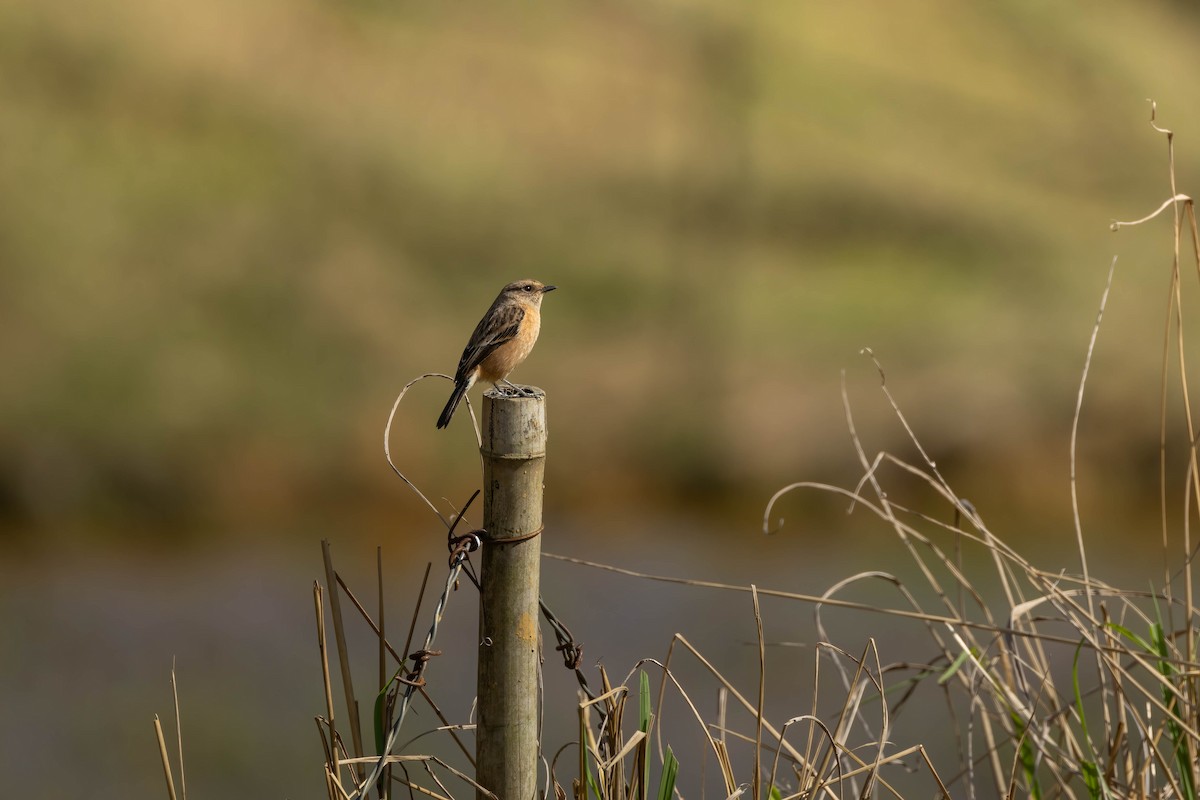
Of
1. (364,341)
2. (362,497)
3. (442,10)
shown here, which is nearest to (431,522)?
(362,497)

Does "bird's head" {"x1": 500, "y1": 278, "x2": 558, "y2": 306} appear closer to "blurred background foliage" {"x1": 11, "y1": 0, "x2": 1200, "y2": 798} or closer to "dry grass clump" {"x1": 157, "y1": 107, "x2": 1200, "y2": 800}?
"dry grass clump" {"x1": 157, "y1": 107, "x2": 1200, "y2": 800}

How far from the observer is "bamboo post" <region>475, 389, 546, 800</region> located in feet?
6.86

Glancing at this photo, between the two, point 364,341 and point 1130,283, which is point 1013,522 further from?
point 364,341

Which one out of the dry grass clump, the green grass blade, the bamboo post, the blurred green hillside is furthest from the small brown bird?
the blurred green hillside

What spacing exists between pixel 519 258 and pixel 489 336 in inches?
258

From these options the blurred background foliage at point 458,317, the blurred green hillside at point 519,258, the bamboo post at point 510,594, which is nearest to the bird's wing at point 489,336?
the bamboo post at point 510,594

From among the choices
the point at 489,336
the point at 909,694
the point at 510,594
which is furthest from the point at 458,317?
the point at 510,594

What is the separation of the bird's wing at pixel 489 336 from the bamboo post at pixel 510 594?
1.77 meters

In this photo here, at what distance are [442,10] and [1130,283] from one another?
749 cm

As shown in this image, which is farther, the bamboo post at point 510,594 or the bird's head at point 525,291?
the bird's head at point 525,291

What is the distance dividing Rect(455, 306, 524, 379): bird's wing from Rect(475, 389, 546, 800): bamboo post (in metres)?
1.77

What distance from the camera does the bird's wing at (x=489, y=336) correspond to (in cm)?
391

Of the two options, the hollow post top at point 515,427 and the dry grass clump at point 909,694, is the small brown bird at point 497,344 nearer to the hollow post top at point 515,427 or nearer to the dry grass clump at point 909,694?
the dry grass clump at point 909,694

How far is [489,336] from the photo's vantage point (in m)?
3.94
